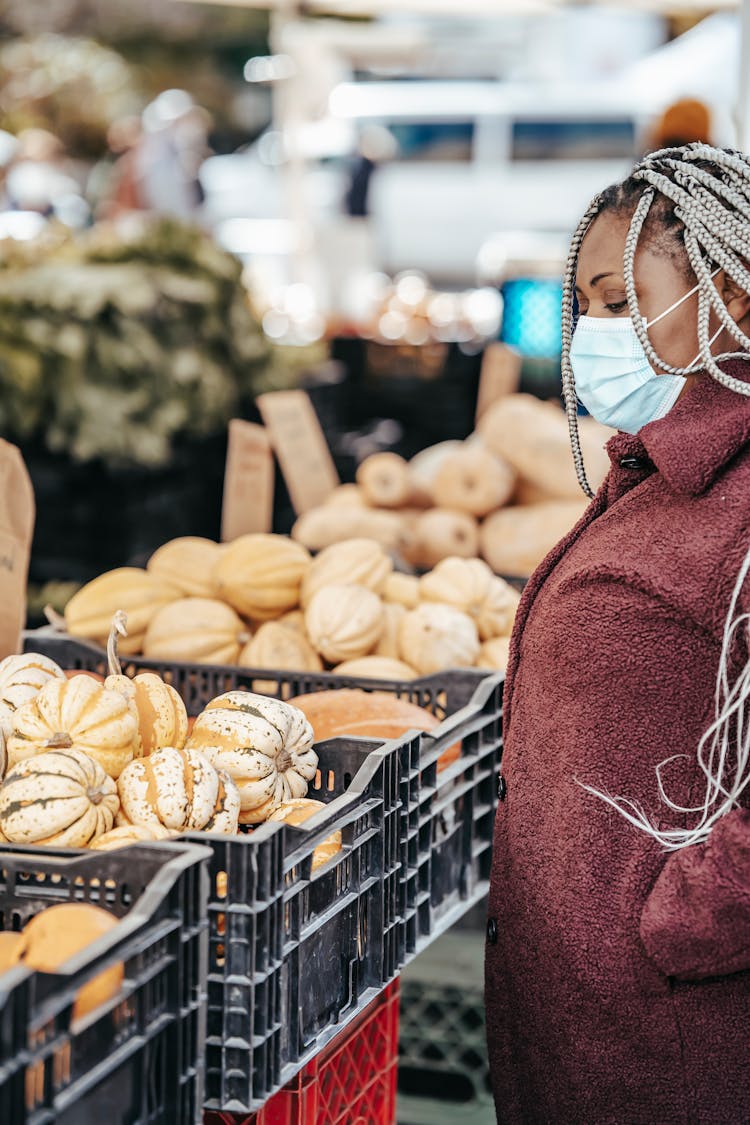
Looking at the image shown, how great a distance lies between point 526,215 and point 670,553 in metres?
13.5

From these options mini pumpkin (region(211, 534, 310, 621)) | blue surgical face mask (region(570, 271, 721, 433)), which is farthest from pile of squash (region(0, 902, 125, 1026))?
mini pumpkin (region(211, 534, 310, 621))

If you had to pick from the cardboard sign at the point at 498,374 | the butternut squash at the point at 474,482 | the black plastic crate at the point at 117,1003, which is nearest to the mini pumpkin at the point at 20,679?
the black plastic crate at the point at 117,1003

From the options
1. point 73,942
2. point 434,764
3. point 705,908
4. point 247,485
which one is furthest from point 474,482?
point 73,942

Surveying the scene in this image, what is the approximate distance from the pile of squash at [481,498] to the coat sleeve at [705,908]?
2.42 m

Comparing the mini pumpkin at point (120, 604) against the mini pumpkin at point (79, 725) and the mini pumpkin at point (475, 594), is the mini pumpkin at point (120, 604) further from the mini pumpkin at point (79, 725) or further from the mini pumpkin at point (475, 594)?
the mini pumpkin at point (79, 725)

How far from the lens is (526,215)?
14.9 metres

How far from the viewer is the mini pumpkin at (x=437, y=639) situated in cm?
349

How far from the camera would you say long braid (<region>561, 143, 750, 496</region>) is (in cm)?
203

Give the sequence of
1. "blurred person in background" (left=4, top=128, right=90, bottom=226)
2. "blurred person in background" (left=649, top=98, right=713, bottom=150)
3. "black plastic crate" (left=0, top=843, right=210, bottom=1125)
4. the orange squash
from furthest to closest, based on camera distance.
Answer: "blurred person in background" (left=4, top=128, right=90, bottom=226), "blurred person in background" (left=649, top=98, right=713, bottom=150), the orange squash, "black plastic crate" (left=0, top=843, right=210, bottom=1125)

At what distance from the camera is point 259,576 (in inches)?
145

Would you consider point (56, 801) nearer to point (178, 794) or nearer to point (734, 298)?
point (178, 794)

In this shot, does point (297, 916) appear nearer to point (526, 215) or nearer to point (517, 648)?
A: point (517, 648)

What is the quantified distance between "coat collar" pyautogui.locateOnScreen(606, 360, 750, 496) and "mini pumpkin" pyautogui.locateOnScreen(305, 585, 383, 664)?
1515mm

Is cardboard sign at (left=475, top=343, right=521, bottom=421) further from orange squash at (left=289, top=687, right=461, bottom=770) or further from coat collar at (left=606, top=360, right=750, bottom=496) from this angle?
coat collar at (left=606, top=360, right=750, bottom=496)
